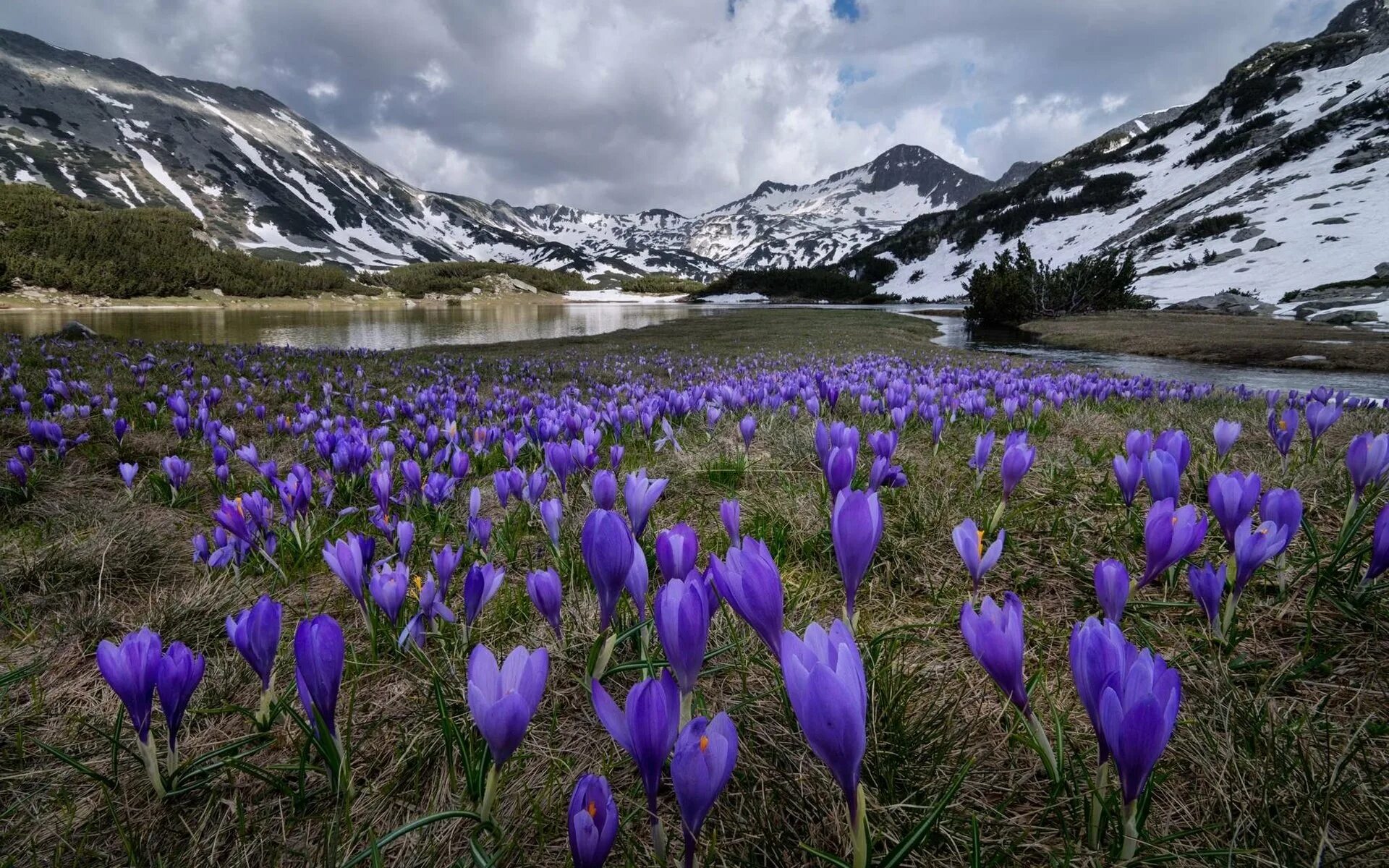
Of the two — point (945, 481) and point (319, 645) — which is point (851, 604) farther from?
point (945, 481)

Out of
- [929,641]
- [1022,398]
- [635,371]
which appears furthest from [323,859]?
[635,371]

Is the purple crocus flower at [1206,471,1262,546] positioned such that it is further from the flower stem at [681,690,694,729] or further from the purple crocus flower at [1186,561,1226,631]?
the flower stem at [681,690,694,729]

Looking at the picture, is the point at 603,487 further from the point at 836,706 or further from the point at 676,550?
the point at 836,706

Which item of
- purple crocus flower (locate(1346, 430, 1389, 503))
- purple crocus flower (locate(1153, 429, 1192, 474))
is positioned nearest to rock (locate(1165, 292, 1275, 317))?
purple crocus flower (locate(1346, 430, 1389, 503))

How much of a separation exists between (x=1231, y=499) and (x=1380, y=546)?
0.32 metres

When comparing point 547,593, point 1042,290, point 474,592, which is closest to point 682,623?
point 547,593

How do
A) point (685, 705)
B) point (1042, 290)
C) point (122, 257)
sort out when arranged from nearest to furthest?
point (685, 705) → point (1042, 290) → point (122, 257)

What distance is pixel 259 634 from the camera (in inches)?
56.5

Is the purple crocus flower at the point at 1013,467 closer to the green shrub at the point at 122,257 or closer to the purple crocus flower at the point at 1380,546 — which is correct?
the purple crocus flower at the point at 1380,546

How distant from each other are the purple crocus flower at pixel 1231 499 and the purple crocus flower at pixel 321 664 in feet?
7.56

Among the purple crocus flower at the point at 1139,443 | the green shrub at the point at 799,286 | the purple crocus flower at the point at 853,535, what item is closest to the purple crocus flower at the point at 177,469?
the purple crocus flower at the point at 853,535

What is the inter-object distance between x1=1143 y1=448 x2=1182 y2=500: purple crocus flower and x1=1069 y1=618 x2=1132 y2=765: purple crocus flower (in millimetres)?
1167

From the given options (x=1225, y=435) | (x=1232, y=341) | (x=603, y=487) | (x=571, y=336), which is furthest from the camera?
(x=571, y=336)

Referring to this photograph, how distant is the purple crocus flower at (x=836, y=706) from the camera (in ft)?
2.81
